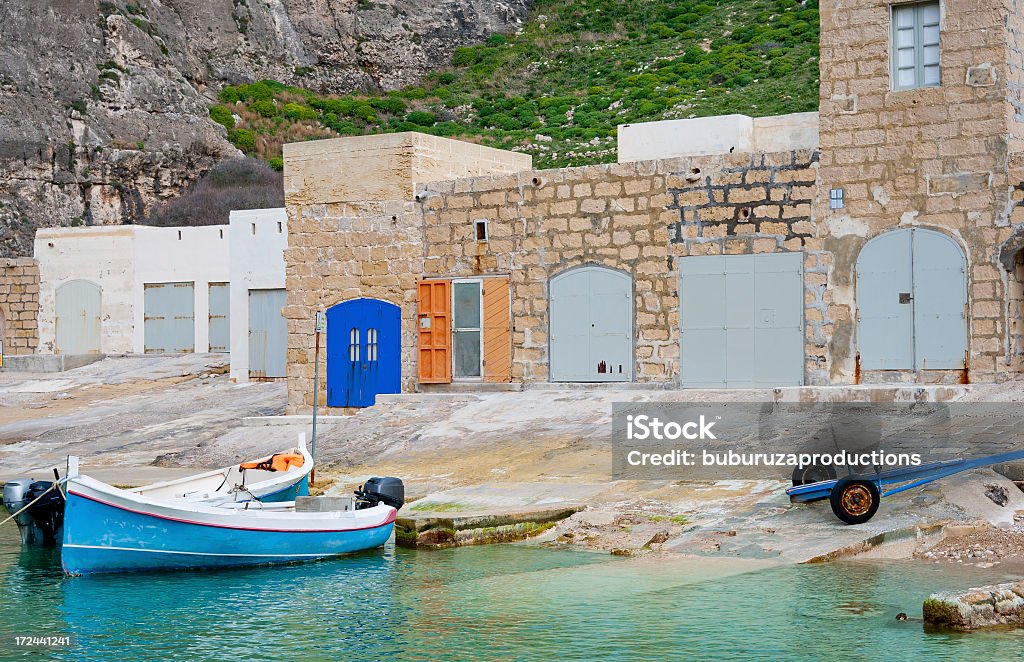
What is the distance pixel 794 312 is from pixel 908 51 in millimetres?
4002

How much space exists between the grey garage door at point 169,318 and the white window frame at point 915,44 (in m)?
21.0

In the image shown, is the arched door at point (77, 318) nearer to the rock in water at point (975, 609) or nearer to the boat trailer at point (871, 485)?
the boat trailer at point (871, 485)

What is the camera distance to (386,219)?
22641 mm

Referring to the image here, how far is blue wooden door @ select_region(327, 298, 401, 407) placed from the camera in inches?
896

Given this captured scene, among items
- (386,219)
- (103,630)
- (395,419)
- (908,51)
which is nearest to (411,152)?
(386,219)

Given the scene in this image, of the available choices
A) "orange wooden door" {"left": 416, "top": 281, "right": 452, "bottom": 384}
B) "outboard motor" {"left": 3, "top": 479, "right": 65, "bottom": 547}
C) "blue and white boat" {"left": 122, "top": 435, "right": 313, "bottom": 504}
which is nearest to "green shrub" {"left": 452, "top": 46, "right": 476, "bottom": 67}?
"orange wooden door" {"left": 416, "top": 281, "right": 452, "bottom": 384}

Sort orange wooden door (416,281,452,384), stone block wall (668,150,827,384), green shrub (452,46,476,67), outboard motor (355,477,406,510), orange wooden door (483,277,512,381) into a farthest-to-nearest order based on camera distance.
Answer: green shrub (452,46,476,67) → orange wooden door (416,281,452,384) → orange wooden door (483,277,512,381) → stone block wall (668,150,827,384) → outboard motor (355,477,406,510)

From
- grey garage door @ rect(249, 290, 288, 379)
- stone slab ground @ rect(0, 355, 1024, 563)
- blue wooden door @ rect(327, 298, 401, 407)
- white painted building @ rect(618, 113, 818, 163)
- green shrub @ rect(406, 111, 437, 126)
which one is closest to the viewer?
stone slab ground @ rect(0, 355, 1024, 563)

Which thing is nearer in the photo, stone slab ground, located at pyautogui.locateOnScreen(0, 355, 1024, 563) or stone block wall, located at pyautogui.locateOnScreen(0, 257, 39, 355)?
stone slab ground, located at pyautogui.locateOnScreen(0, 355, 1024, 563)

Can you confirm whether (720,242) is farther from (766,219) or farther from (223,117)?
(223,117)

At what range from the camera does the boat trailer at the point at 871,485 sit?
45.0ft

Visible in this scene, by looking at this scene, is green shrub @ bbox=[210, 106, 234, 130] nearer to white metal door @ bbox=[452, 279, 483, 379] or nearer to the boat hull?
white metal door @ bbox=[452, 279, 483, 379]

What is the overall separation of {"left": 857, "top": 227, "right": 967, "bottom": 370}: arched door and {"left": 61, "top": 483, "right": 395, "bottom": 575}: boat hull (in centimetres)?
847

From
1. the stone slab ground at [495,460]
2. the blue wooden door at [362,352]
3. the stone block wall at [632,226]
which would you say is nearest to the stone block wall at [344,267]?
the blue wooden door at [362,352]
